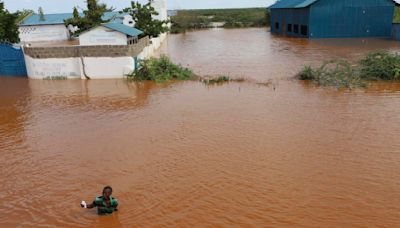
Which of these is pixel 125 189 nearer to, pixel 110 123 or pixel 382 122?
pixel 110 123

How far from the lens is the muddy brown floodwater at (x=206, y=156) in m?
7.54

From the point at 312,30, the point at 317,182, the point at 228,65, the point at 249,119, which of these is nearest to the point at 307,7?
the point at 312,30

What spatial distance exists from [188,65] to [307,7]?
1971 cm

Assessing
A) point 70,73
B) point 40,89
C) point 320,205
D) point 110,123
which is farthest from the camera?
point 70,73

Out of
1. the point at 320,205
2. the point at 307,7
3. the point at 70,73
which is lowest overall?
the point at 320,205

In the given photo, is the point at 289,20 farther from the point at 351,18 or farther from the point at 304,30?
the point at 351,18

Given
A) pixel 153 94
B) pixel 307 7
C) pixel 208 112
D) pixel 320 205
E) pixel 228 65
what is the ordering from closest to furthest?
pixel 320 205, pixel 208 112, pixel 153 94, pixel 228 65, pixel 307 7

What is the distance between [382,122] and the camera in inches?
484

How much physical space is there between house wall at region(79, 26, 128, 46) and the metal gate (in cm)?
426

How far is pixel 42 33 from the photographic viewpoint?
129 ft

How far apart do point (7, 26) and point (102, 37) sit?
10.0m

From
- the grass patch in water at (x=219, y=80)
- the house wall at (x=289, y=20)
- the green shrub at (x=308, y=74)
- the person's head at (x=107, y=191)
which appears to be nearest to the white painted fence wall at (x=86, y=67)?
the grass patch in water at (x=219, y=80)

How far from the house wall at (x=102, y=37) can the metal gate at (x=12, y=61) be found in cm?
426

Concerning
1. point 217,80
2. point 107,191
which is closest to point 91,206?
point 107,191
